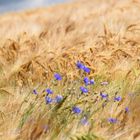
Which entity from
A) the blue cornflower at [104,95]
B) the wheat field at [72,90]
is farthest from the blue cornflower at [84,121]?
the blue cornflower at [104,95]

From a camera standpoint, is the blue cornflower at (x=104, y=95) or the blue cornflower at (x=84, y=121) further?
the blue cornflower at (x=104, y=95)

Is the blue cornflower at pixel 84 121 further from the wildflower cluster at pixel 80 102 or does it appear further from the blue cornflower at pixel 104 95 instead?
the blue cornflower at pixel 104 95

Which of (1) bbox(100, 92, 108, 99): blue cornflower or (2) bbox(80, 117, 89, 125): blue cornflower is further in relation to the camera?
(1) bbox(100, 92, 108, 99): blue cornflower

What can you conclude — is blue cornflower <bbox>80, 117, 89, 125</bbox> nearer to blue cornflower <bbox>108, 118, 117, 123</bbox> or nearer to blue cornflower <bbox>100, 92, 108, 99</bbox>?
blue cornflower <bbox>108, 118, 117, 123</bbox>

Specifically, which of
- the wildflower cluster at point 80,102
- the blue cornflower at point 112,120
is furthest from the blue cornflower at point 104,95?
the blue cornflower at point 112,120

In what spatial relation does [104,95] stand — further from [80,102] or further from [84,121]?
[84,121]

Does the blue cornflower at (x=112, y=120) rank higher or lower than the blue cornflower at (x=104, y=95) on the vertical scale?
lower

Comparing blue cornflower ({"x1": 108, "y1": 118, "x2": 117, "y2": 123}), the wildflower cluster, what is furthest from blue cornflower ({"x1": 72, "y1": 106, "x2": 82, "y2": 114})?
blue cornflower ({"x1": 108, "y1": 118, "x2": 117, "y2": 123})

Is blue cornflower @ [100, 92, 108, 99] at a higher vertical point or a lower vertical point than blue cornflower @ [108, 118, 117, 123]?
higher

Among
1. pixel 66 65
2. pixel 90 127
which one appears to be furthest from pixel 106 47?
pixel 90 127

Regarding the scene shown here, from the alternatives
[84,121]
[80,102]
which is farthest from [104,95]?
[84,121]

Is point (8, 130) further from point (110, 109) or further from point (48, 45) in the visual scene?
point (48, 45)
